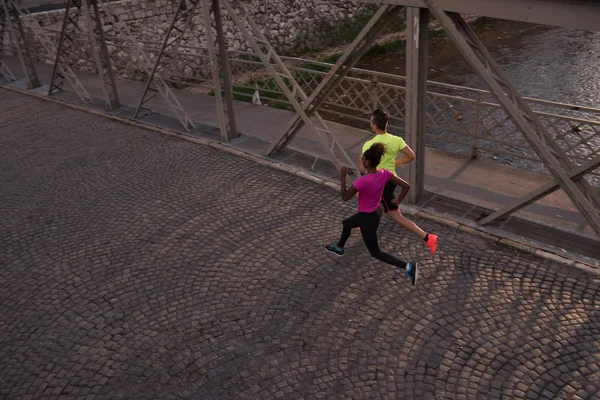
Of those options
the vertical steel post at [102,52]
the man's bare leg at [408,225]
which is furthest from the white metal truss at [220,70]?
the man's bare leg at [408,225]

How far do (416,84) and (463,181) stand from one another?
86.0 inches

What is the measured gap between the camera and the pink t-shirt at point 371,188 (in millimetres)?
6031

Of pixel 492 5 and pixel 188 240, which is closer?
pixel 492 5

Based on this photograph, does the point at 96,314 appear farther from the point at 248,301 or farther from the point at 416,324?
the point at 416,324

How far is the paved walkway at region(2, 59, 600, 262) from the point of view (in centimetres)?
703

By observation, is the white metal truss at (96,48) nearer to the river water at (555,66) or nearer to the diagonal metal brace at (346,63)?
the diagonal metal brace at (346,63)

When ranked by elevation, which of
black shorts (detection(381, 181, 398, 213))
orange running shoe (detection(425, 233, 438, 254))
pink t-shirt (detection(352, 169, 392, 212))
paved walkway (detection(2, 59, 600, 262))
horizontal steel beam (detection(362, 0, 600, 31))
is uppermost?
horizontal steel beam (detection(362, 0, 600, 31))

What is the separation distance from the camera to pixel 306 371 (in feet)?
16.9

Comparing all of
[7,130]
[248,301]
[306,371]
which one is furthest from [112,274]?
[7,130]

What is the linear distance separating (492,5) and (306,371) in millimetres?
4539

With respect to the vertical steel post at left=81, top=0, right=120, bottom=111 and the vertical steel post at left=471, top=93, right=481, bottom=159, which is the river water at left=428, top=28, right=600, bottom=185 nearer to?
the vertical steel post at left=471, top=93, right=481, bottom=159

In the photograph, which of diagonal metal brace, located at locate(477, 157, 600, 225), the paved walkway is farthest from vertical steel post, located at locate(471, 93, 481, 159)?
diagonal metal brace, located at locate(477, 157, 600, 225)

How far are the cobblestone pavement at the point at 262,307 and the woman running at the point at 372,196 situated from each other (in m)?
0.26

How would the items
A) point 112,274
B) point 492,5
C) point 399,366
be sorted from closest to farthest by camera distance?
1. point 399,366
2. point 492,5
3. point 112,274
